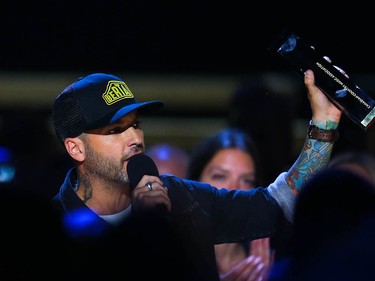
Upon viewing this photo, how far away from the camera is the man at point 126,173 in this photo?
11.0ft

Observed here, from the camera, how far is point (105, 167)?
3432 mm

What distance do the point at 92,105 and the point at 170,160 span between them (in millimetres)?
1932

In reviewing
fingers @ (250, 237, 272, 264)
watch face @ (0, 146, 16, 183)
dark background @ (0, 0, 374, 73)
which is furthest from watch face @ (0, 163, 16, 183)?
dark background @ (0, 0, 374, 73)

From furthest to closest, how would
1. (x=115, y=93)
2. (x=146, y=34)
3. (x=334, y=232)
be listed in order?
(x=146, y=34) → (x=115, y=93) → (x=334, y=232)

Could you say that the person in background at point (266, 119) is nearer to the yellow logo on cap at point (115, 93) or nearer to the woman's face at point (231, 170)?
the woman's face at point (231, 170)

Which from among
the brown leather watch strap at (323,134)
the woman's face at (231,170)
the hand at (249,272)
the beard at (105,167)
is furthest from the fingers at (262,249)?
Answer: the beard at (105,167)

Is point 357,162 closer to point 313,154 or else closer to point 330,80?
point 313,154

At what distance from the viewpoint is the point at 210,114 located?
8070mm

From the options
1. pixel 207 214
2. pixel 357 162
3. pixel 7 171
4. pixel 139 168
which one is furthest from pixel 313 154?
pixel 7 171

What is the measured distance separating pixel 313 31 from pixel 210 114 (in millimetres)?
1531

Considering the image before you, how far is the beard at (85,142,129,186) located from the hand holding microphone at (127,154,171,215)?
3.8 inches

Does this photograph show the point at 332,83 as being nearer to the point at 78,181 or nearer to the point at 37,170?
the point at 78,181

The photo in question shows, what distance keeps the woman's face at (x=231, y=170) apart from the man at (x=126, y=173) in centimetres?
106

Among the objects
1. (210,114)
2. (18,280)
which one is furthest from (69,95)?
(210,114)
